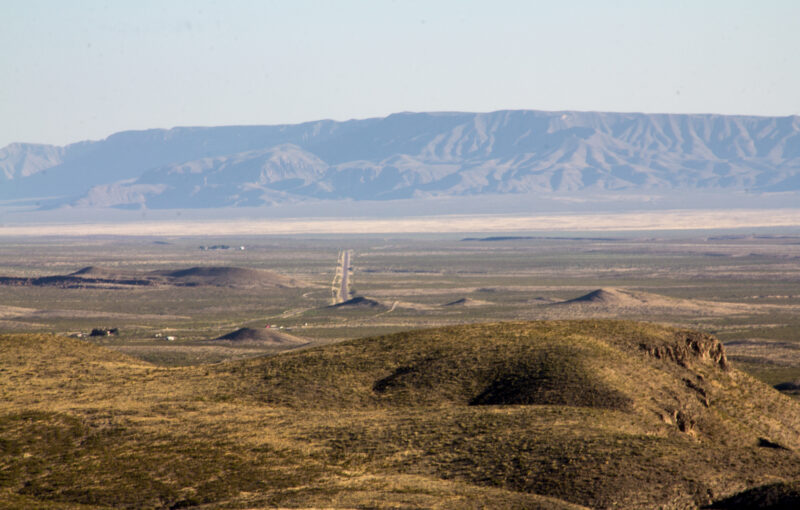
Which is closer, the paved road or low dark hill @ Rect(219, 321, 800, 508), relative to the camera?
low dark hill @ Rect(219, 321, 800, 508)

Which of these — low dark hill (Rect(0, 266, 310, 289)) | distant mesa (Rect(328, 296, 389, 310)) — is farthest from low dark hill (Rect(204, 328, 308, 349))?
low dark hill (Rect(0, 266, 310, 289))

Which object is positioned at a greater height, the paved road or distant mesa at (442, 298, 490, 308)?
distant mesa at (442, 298, 490, 308)

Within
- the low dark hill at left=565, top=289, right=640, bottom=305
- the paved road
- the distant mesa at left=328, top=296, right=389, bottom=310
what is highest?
the low dark hill at left=565, top=289, right=640, bottom=305

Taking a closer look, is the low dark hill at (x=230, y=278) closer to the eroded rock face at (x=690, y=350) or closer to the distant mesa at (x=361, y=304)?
the distant mesa at (x=361, y=304)

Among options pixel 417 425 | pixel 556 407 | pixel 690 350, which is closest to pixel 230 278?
pixel 690 350

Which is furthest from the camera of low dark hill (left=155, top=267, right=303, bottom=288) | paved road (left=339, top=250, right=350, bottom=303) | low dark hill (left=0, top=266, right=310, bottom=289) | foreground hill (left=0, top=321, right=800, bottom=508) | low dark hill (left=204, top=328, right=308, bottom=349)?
low dark hill (left=0, top=266, right=310, bottom=289)

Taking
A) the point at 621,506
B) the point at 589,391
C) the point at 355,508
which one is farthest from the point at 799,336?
the point at 355,508

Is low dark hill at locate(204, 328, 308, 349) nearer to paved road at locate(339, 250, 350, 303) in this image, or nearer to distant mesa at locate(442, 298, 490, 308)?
distant mesa at locate(442, 298, 490, 308)

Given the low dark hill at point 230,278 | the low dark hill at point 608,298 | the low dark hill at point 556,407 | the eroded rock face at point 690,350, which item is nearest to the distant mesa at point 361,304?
the low dark hill at point 608,298
